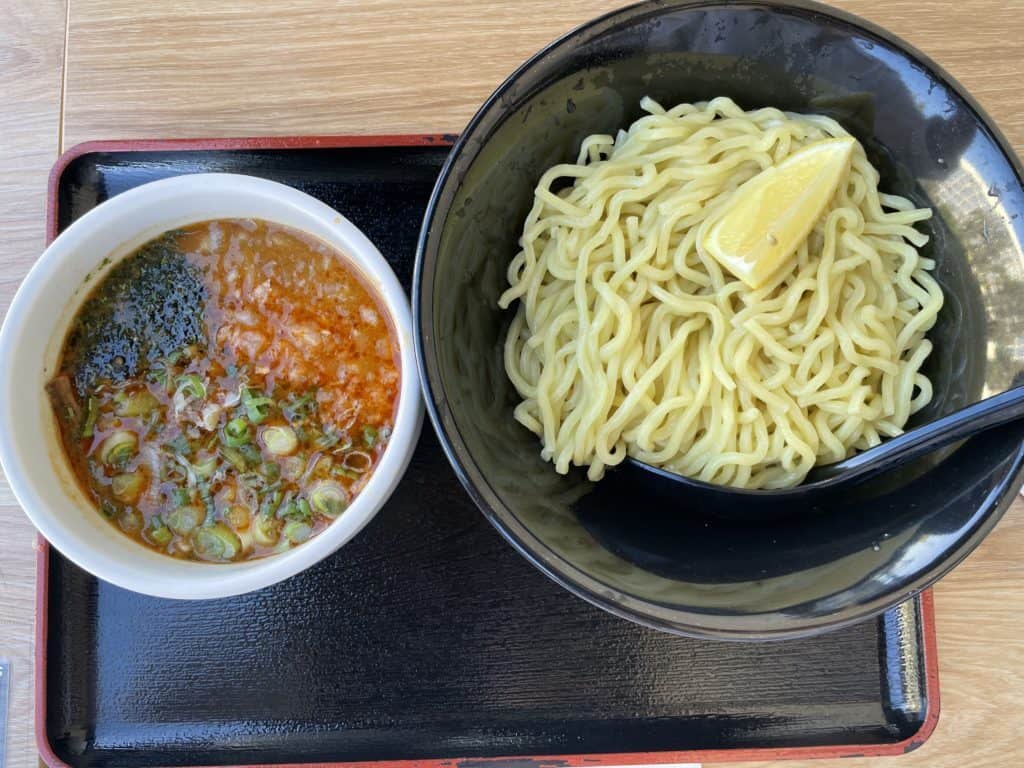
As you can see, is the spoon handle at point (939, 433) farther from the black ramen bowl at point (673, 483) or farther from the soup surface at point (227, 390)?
the soup surface at point (227, 390)

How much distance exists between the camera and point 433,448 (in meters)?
1.38

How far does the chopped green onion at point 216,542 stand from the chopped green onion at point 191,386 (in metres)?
0.21

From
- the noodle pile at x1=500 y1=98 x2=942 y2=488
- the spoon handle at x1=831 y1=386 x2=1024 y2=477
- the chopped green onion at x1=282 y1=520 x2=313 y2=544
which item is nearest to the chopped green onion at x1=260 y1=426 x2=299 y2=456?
the chopped green onion at x1=282 y1=520 x2=313 y2=544

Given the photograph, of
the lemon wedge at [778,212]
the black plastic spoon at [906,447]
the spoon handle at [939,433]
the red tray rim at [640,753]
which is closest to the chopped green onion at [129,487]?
the red tray rim at [640,753]

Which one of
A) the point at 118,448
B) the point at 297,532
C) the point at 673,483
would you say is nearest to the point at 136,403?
the point at 118,448

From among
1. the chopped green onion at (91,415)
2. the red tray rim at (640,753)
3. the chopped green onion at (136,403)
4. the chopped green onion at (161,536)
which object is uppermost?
the chopped green onion at (136,403)

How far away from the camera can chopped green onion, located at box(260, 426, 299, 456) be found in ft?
4.01

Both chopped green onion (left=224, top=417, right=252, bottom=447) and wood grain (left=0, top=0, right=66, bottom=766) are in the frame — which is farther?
wood grain (left=0, top=0, right=66, bottom=766)

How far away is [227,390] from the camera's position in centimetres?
125

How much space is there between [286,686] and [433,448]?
0.48m

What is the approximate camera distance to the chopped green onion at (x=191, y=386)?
124 centimetres

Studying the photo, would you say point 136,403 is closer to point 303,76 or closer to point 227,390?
point 227,390

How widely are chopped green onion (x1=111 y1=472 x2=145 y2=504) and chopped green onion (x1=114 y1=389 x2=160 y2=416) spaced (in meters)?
0.10

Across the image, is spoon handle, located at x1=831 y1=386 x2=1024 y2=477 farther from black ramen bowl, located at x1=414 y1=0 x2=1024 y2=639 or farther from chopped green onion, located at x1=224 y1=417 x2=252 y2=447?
chopped green onion, located at x1=224 y1=417 x2=252 y2=447
